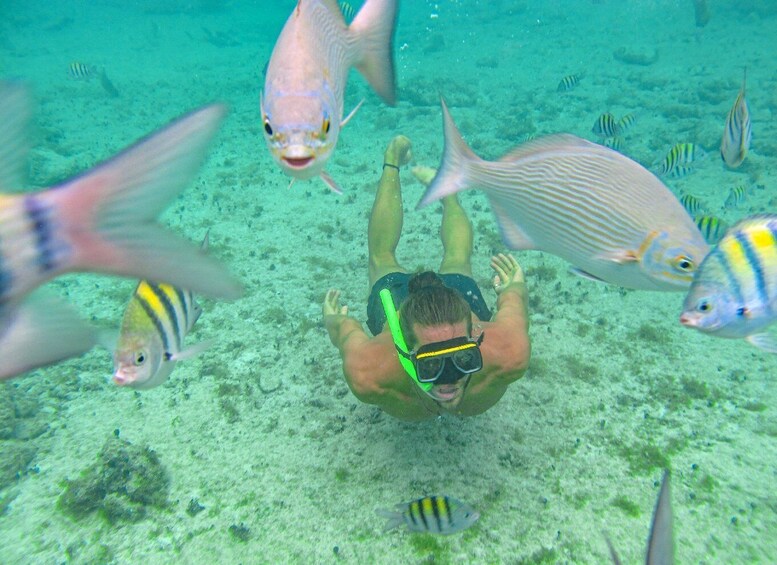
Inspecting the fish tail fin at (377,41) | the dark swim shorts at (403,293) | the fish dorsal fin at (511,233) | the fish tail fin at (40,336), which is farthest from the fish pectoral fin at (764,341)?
the fish tail fin at (40,336)

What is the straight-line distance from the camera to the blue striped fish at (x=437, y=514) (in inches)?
107

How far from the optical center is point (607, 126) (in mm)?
6805

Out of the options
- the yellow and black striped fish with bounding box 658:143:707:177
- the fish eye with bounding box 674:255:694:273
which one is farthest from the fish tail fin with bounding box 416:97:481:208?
the yellow and black striped fish with bounding box 658:143:707:177

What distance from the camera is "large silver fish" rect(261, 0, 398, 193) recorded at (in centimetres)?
164

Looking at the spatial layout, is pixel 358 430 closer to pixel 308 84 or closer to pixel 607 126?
pixel 308 84

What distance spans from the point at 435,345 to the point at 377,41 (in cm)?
165

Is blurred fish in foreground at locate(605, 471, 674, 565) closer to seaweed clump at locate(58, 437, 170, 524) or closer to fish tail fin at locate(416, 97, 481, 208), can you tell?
fish tail fin at locate(416, 97, 481, 208)

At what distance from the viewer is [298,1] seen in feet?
5.80

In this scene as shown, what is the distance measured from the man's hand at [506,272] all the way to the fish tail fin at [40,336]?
3.85m

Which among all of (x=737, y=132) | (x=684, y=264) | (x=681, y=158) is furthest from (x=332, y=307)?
(x=681, y=158)

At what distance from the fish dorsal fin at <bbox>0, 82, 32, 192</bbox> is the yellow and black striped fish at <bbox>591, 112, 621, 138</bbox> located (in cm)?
729

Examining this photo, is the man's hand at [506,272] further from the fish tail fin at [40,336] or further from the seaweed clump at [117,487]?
the fish tail fin at [40,336]

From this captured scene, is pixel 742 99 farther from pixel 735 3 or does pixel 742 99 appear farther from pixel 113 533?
pixel 735 3

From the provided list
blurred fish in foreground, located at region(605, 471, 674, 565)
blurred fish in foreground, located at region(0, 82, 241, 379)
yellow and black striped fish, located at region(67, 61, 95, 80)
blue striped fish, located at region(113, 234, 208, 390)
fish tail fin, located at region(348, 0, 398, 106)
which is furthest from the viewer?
yellow and black striped fish, located at region(67, 61, 95, 80)
